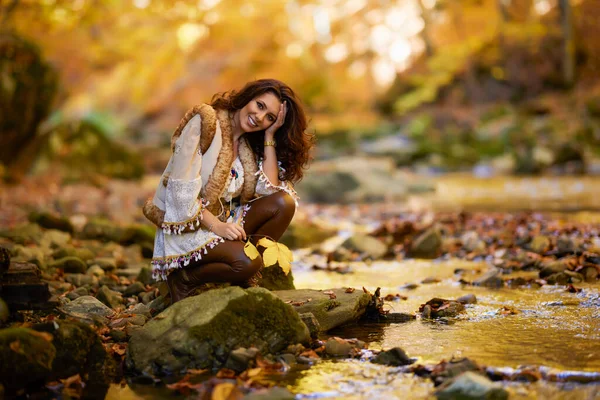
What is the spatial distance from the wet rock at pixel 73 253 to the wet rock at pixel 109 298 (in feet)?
4.05

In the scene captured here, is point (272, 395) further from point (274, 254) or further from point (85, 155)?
point (85, 155)

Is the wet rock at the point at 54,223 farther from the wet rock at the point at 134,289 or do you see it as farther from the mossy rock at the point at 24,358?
the mossy rock at the point at 24,358

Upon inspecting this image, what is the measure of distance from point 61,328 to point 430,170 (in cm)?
1632

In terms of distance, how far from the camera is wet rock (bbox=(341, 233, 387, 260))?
6.46 meters

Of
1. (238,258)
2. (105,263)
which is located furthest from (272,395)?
(105,263)

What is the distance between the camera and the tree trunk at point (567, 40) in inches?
875

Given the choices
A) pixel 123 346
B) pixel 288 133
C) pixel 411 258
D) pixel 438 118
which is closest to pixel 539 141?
pixel 438 118

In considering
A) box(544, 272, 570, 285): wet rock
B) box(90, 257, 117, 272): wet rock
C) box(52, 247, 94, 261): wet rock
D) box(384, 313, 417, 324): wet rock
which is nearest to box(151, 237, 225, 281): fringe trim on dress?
box(384, 313, 417, 324): wet rock

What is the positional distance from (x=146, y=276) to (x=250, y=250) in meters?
→ 1.41

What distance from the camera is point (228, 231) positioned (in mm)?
3654

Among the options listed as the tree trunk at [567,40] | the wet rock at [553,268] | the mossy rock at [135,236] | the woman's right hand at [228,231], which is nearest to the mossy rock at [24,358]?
the woman's right hand at [228,231]

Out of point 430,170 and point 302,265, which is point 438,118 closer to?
point 430,170

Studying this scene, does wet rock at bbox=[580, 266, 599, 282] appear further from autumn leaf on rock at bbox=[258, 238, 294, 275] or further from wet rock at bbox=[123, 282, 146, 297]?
wet rock at bbox=[123, 282, 146, 297]

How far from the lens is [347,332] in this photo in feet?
12.1
